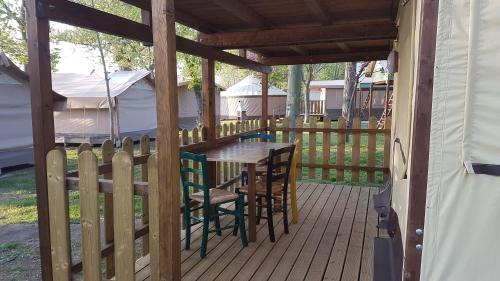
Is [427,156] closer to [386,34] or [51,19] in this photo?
[51,19]

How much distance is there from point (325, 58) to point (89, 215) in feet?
17.4

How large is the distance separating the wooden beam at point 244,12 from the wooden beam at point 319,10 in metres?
0.65

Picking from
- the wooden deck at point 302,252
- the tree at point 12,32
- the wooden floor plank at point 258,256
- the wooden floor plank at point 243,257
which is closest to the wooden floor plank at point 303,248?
the wooden deck at point 302,252

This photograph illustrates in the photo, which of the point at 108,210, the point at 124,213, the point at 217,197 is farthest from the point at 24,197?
the point at 124,213

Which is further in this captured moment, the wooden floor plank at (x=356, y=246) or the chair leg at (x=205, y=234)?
the chair leg at (x=205, y=234)

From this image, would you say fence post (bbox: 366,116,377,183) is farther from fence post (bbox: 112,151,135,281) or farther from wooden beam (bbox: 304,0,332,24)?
fence post (bbox: 112,151,135,281)

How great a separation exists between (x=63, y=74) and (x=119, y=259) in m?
13.9

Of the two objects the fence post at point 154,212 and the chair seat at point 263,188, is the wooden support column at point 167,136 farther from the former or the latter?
the chair seat at point 263,188

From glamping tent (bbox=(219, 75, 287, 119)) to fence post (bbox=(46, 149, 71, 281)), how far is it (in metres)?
22.1

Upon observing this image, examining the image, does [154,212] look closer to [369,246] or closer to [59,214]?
[59,214]

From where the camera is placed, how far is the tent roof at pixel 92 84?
472 inches

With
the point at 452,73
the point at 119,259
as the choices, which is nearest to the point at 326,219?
the point at 119,259

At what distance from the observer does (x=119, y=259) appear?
2.22 m

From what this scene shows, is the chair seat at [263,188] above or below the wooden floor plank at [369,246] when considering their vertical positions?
above
